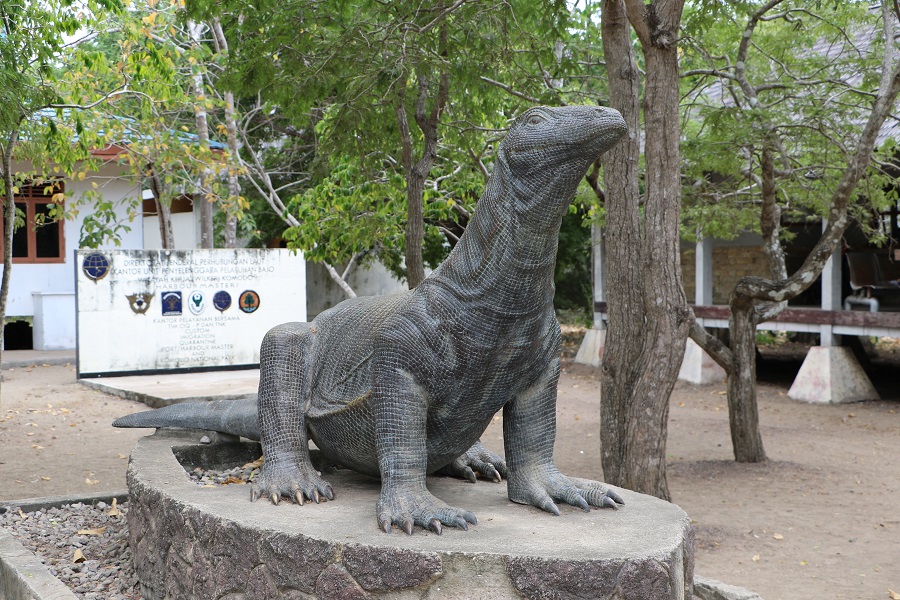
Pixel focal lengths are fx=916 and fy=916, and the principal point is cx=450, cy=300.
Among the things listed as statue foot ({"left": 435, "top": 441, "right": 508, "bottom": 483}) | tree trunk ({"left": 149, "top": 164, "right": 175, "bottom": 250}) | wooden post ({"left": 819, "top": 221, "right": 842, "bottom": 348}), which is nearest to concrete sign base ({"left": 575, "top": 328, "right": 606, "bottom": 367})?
wooden post ({"left": 819, "top": 221, "right": 842, "bottom": 348})

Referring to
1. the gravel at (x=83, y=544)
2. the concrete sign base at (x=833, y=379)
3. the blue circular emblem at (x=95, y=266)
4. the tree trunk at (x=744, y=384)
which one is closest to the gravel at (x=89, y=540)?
the gravel at (x=83, y=544)

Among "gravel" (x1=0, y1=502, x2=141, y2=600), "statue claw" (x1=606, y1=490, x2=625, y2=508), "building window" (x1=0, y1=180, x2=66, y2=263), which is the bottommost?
"gravel" (x1=0, y1=502, x2=141, y2=600)

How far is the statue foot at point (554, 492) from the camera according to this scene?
382cm

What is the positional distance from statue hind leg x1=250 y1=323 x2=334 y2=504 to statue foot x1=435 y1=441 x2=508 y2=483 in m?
0.73

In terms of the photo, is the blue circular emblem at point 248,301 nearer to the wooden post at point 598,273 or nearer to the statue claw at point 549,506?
the wooden post at point 598,273

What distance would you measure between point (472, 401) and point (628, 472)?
257cm

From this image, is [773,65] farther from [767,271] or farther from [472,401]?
[472,401]

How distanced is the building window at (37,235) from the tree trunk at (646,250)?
14364 millimetres

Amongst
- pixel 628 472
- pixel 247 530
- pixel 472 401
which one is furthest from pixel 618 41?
pixel 247 530

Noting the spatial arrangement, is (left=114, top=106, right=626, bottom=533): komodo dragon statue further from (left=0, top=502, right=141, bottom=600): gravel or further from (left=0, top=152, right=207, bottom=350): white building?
(left=0, top=152, right=207, bottom=350): white building

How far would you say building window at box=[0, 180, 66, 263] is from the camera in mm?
17594

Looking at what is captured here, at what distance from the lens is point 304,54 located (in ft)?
24.6

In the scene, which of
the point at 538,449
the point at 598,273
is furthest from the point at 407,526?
the point at 598,273

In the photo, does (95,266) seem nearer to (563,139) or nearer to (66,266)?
(66,266)
